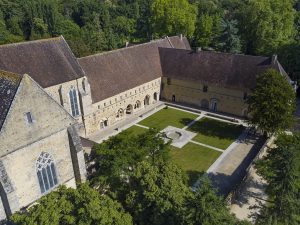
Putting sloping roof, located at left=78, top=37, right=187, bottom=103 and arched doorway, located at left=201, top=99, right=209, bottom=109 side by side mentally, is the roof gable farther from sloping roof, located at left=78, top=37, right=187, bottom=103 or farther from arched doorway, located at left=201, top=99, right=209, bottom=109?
arched doorway, located at left=201, top=99, right=209, bottom=109

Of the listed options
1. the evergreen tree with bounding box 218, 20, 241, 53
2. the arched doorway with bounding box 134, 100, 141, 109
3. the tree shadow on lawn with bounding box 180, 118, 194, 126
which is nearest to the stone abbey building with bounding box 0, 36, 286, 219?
Answer: the arched doorway with bounding box 134, 100, 141, 109

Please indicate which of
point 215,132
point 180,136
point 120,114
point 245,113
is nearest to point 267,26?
point 245,113

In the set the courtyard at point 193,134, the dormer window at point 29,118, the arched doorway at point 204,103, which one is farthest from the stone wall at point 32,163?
the arched doorway at point 204,103

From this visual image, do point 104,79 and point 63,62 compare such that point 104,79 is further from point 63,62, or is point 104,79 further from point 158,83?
point 158,83

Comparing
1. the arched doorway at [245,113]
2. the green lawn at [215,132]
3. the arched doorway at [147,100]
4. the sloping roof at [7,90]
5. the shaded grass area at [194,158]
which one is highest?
the sloping roof at [7,90]

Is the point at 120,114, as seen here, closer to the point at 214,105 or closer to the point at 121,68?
the point at 121,68

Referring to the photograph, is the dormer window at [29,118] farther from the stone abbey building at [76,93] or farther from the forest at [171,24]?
the forest at [171,24]

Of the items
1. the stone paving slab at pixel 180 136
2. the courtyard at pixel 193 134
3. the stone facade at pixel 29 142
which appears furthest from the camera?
the stone paving slab at pixel 180 136
